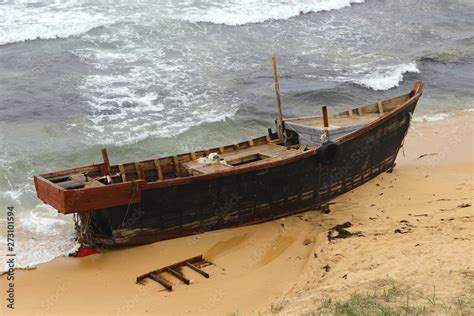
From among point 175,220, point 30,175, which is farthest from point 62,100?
point 175,220

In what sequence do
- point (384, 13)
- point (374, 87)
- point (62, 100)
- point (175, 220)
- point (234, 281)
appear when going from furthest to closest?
point (384, 13)
point (374, 87)
point (62, 100)
point (175, 220)
point (234, 281)

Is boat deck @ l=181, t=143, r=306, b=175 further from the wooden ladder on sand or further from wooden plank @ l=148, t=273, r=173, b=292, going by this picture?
wooden plank @ l=148, t=273, r=173, b=292

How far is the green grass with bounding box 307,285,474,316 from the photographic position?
596 cm

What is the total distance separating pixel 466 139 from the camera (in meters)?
15.2

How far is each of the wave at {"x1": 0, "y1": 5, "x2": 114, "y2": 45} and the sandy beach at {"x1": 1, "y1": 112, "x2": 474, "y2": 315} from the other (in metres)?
17.7

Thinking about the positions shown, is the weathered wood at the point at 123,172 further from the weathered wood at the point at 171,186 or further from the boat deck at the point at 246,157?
the boat deck at the point at 246,157

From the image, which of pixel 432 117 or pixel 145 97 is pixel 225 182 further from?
pixel 145 97

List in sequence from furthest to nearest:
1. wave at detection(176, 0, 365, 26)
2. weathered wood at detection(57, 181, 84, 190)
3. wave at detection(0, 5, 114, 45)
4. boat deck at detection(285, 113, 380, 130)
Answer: wave at detection(176, 0, 365, 26)
wave at detection(0, 5, 114, 45)
boat deck at detection(285, 113, 380, 130)
weathered wood at detection(57, 181, 84, 190)

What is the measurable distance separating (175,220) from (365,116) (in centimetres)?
544

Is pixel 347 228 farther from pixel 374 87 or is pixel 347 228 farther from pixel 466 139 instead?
pixel 374 87

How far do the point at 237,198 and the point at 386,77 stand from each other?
13.1 meters

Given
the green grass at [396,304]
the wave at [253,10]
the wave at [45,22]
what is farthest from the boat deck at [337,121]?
the wave at [253,10]

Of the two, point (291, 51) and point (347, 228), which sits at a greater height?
point (291, 51)

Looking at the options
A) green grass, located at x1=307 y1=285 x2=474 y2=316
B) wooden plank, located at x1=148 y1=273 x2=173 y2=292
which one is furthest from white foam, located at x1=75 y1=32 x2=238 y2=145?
green grass, located at x1=307 y1=285 x2=474 y2=316
